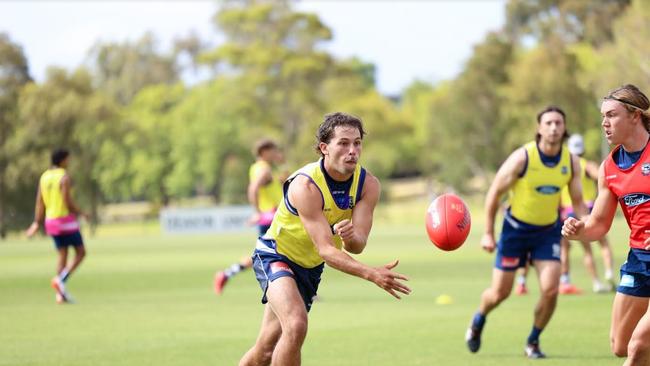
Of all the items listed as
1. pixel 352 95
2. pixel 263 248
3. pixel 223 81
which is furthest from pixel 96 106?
pixel 263 248

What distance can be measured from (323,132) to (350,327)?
6399mm

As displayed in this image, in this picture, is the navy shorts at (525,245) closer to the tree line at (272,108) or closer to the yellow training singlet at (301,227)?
the yellow training singlet at (301,227)

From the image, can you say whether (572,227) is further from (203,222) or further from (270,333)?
(203,222)

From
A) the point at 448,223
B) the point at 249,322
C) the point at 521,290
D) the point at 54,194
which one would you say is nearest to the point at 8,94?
the point at 54,194

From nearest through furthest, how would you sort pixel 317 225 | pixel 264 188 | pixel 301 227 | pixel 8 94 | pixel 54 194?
1. pixel 317 225
2. pixel 301 227
3. pixel 54 194
4. pixel 264 188
5. pixel 8 94

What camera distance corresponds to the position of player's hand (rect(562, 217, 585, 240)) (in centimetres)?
820

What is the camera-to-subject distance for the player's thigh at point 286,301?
313 inches

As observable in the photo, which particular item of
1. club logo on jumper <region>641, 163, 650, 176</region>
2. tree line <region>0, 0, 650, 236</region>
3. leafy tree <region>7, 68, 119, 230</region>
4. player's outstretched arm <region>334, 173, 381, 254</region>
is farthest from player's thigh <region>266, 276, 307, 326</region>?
leafy tree <region>7, 68, 119, 230</region>

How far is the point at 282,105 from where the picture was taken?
84.6 metres

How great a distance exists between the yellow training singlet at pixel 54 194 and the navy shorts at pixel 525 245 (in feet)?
30.1

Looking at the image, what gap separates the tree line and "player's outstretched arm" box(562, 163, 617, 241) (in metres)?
51.2

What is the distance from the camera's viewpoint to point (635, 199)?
26.1ft

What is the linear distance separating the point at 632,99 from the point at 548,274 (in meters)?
3.99

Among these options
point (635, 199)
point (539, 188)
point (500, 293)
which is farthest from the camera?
point (539, 188)
